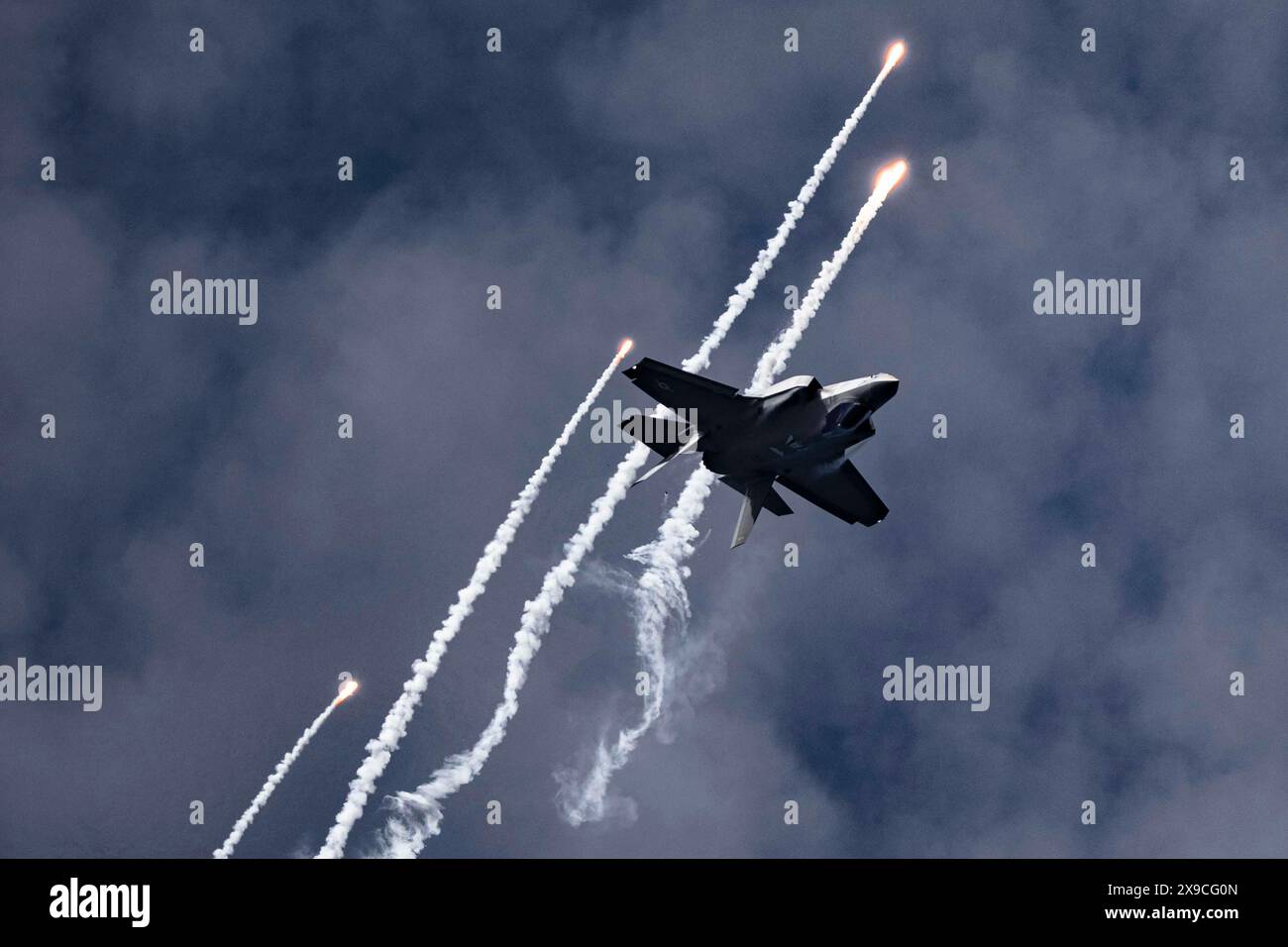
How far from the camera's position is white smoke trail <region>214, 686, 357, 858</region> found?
292ft

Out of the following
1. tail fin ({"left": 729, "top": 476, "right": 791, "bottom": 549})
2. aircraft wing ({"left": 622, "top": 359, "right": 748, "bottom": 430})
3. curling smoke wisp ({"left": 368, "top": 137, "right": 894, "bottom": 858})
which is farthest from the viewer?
curling smoke wisp ({"left": 368, "top": 137, "right": 894, "bottom": 858})

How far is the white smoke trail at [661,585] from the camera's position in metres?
88.0

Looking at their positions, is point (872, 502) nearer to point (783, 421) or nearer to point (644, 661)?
point (783, 421)

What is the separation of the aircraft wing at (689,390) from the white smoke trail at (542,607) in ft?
45.7

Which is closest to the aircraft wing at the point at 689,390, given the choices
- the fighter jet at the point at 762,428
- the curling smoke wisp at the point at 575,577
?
the fighter jet at the point at 762,428

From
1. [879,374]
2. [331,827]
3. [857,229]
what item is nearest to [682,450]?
[879,374]

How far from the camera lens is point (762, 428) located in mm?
75750

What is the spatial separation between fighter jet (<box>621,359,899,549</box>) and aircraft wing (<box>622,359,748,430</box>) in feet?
0.16

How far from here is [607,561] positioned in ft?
298

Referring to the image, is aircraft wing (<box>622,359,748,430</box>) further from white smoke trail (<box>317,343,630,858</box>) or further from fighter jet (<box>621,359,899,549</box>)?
white smoke trail (<box>317,343,630,858</box>)

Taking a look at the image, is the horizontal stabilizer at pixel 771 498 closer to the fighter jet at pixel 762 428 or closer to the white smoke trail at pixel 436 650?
the fighter jet at pixel 762 428

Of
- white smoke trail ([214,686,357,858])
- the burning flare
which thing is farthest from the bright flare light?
white smoke trail ([214,686,357,858])

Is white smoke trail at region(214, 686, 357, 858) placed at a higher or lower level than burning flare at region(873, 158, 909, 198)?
lower
